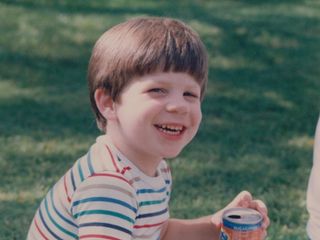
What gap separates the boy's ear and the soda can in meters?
0.51

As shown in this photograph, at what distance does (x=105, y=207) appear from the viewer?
7.67 feet

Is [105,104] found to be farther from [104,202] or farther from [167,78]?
[104,202]

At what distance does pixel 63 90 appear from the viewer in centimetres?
661

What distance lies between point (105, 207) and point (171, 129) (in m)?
0.34

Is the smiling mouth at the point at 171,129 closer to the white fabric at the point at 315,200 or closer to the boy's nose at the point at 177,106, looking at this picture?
the boy's nose at the point at 177,106

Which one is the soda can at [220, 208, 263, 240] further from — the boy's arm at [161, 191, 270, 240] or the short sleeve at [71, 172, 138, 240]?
the short sleeve at [71, 172, 138, 240]

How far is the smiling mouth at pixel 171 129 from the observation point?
2.48 m

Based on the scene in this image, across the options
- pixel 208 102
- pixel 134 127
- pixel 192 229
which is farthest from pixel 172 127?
pixel 208 102

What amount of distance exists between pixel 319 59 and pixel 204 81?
530 cm

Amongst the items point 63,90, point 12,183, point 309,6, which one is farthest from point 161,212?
point 309,6

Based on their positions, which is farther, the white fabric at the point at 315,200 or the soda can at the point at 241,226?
the white fabric at the point at 315,200

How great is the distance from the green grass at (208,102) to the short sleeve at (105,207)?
175 centimetres

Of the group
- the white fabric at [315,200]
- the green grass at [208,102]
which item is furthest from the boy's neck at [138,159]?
the green grass at [208,102]

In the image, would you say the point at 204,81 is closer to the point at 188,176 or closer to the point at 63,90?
the point at 188,176
